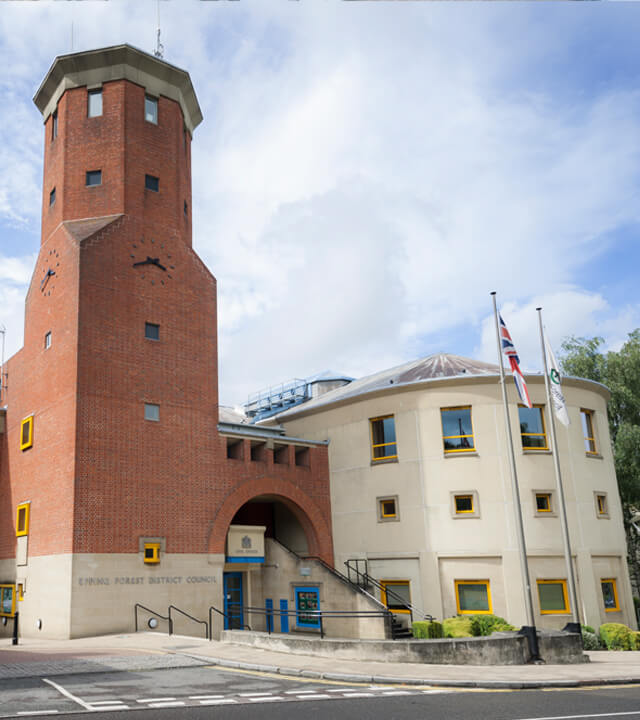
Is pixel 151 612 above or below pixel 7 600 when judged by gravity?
below

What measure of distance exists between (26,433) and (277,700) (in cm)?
2039

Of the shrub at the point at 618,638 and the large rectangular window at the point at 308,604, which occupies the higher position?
the large rectangular window at the point at 308,604

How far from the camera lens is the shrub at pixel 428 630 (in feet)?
80.5

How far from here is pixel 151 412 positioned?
2734 centimetres

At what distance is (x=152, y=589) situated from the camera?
2530 cm

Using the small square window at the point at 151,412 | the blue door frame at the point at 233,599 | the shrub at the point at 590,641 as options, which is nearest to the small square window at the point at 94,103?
the small square window at the point at 151,412

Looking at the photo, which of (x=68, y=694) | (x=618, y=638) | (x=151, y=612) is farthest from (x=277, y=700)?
(x=618, y=638)

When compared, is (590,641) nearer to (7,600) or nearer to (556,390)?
(556,390)

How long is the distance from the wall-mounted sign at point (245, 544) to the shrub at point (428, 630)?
7553mm

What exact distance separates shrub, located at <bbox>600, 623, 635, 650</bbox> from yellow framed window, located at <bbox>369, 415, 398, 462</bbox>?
1050 cm

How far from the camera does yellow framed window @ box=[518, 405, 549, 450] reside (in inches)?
1148

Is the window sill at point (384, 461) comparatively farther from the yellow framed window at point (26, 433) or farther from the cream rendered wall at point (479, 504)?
the yellow framed window at point (26, 433)

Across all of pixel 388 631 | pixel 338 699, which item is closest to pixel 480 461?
pixel 388 631

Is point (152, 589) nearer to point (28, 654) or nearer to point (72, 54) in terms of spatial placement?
point (28, 654)
